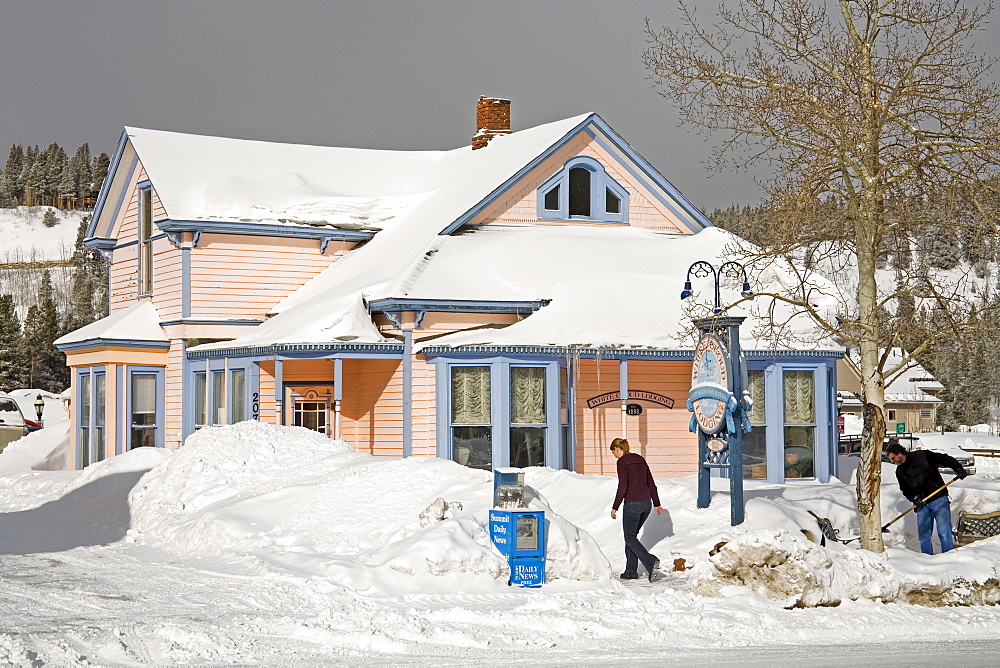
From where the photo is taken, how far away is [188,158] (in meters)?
29.5

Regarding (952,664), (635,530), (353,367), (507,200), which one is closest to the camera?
(952,664)

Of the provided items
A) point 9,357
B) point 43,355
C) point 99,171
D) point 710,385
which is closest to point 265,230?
point 710,385

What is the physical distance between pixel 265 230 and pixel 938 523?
16.7 meters

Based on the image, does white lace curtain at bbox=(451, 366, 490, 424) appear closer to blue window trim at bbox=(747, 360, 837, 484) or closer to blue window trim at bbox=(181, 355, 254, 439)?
blue window trim at bbox=(181, 355, 254, 439)

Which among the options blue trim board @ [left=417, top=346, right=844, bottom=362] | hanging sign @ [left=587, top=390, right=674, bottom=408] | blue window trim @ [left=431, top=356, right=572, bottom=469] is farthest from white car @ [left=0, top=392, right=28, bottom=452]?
hanging sign @ [left=587, top=390, right=674, bottom=408]

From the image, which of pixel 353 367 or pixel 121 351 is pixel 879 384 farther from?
pixel 121 351

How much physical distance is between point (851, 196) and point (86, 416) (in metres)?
20.0

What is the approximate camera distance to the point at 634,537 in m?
13.2

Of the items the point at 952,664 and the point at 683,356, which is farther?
the point at 683,356

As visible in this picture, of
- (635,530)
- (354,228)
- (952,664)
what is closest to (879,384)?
(635,530)

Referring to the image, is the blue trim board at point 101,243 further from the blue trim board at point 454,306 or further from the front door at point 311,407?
the blue trim board at point 454,306

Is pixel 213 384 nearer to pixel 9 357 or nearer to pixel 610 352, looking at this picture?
pixel 610 352

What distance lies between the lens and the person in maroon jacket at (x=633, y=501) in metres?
13.2

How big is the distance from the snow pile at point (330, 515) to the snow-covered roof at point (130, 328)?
6.86 m
